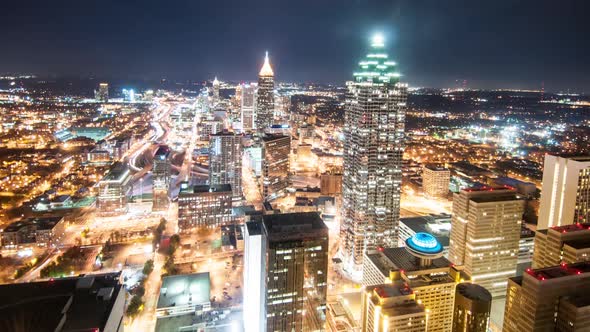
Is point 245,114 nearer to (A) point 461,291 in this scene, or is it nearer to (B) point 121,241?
A: (B) point 121,241

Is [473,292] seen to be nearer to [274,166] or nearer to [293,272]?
[293,272]

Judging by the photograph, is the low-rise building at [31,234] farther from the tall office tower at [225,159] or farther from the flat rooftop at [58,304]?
the flat rooftop at [58,304]

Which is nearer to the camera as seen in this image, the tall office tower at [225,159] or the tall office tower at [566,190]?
the tall office tower at [566,190]

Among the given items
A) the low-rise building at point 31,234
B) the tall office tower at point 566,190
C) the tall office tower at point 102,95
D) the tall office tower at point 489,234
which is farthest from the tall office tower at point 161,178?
the tall office tower at point 102,95

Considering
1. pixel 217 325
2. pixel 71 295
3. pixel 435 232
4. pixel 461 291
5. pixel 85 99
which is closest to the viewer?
pixel 71 295

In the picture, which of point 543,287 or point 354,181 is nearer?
point 543,287

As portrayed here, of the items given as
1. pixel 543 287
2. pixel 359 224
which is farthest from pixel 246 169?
pixel 543 287
